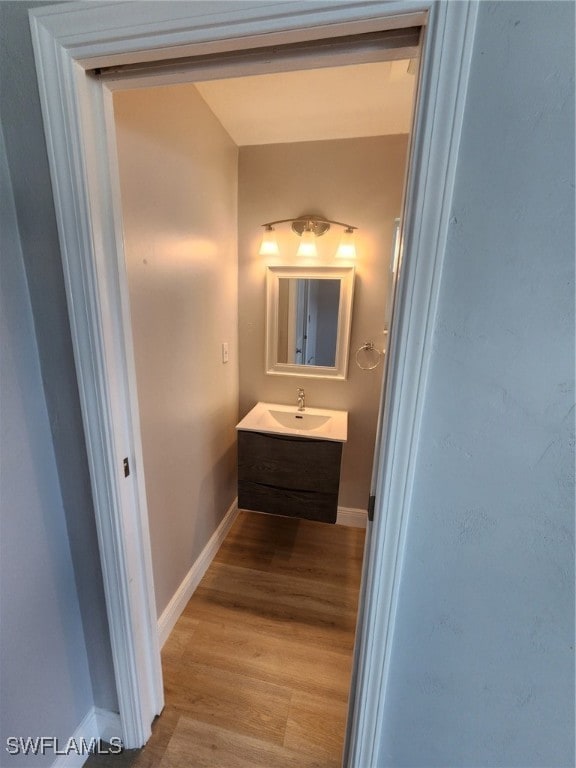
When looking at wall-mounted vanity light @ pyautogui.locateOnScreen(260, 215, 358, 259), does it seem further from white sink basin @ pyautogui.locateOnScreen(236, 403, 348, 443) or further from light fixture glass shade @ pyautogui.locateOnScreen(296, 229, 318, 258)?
white sink basin @ pyautogui.locateOnScreen(236, 403, 348, 443)

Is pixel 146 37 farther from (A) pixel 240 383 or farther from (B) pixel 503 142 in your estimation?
(A) pixel 240 383

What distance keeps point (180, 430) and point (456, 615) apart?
1209 mm

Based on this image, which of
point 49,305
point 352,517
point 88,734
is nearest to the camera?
point 49,305

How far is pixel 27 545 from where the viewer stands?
0.87 m

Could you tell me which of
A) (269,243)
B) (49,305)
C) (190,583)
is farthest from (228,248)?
(190,583)

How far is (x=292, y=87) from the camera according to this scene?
Result: 1366 mm

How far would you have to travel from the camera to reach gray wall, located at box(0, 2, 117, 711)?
28.0 inches

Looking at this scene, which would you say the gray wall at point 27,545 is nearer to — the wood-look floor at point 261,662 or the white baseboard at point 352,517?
the wood-look floor at point 261,662

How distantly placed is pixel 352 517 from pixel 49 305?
2.16 meters

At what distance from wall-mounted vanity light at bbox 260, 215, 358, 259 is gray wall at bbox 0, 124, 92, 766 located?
138 centimetres

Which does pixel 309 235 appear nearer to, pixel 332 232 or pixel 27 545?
pixel 332 232

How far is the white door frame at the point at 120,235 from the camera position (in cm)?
55

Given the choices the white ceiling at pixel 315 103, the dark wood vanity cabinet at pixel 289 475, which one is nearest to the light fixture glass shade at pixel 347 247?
the white ceiling at pixel 315 103

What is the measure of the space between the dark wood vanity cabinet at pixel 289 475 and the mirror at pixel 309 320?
1.86ft
